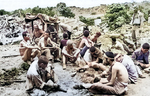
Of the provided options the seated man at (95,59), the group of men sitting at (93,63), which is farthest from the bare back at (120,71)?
the seated man at (95,59)

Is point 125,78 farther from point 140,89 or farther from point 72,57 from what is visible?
point 72,57

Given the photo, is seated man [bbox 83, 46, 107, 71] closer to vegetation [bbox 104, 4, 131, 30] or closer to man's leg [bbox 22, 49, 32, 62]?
man's leg [bbox 22, 49, 32, 62]

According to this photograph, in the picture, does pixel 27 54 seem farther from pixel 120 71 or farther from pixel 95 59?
pixel 120 71

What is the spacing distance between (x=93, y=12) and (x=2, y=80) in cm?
2534

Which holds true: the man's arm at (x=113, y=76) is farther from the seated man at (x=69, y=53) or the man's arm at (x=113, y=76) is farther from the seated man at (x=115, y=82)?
the seated man at (x=69, y=53)

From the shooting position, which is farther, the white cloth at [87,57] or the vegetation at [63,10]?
the vegetation at [63,10]

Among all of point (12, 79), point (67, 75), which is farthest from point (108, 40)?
point (12, 79)

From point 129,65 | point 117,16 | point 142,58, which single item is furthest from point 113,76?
point 117,16

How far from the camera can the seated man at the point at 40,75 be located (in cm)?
375

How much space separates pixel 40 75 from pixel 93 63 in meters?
2.13

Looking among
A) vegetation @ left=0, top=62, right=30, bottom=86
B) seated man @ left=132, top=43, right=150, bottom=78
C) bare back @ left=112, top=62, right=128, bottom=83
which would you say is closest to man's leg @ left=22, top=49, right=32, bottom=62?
vegetation @ left=0, top=62, right=30, bottom=86

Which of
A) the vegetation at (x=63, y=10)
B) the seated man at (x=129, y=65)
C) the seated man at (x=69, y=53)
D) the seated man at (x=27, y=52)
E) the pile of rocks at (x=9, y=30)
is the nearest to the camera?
the seated man at (x=129, y=65)

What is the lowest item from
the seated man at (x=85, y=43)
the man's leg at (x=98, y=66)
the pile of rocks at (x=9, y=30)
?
the man's leg at (x=98, y=66)

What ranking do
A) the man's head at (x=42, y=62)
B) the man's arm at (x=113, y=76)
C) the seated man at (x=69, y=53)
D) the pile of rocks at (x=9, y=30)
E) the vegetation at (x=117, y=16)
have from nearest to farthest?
the man's arm at (x=113, y=76)
the man's head at (x=42, y=62)
the seated man at (x=69, y=53)
the pile of rocks at (x=9, y=30)
the vegetation at (x=117, y=16)
